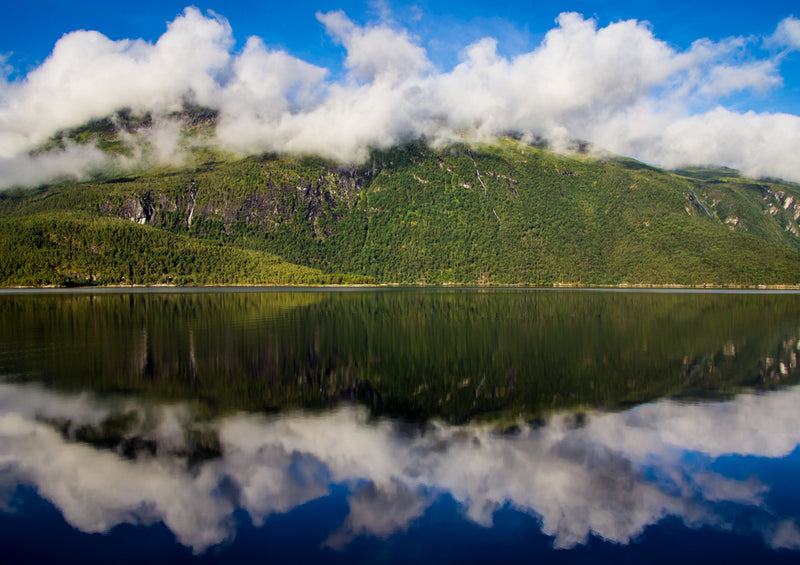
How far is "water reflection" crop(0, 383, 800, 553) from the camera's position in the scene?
1033 cm

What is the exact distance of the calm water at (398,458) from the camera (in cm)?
952

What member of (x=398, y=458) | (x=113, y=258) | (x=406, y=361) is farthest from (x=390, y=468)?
(x=113, y=258)

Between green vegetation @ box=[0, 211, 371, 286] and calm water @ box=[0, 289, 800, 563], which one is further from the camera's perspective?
green vegetation @ box=[0, 211, 371, 286]

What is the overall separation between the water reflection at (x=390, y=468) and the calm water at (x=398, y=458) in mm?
58

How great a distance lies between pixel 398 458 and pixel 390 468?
620mm

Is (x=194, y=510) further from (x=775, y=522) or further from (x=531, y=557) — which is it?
(x=775, y=522)

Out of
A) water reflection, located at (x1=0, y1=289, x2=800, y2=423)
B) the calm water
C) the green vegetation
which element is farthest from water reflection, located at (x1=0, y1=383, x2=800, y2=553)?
the green vegetation

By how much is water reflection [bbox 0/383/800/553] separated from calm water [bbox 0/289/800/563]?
0.06 metres

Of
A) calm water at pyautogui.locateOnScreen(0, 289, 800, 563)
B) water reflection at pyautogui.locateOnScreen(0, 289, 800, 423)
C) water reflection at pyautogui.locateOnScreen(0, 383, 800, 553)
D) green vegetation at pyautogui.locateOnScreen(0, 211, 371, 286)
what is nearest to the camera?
calm water at pyautogui.locateOnScreen(0, 289, 800, 563)

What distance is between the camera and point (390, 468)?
1253cm

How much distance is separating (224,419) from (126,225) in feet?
647

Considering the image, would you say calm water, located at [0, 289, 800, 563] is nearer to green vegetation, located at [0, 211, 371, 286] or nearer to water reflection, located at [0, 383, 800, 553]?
water reflection, located at [0, 383, 800, 553]

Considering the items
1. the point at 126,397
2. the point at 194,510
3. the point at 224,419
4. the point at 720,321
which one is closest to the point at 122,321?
the point at 126,397

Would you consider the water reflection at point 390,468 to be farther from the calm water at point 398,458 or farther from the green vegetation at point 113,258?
the green vegetation at point 113,258
